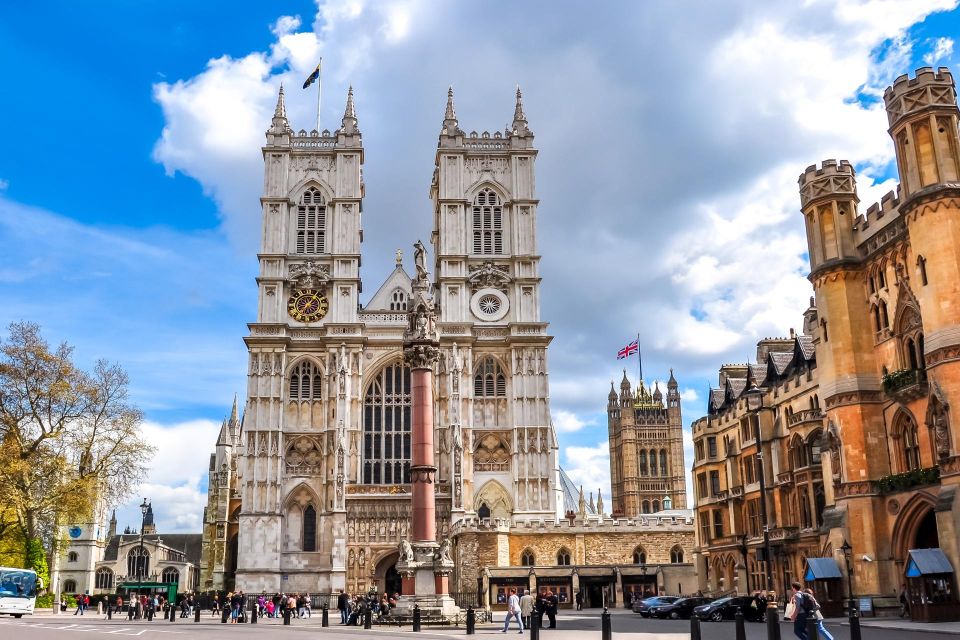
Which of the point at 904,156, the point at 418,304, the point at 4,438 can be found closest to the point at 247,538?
the point at 4,438

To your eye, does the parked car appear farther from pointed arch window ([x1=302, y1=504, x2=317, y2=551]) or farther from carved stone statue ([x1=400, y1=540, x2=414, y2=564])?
pointed arch window ([x1=302, y1=504, x2=317, y2=551])

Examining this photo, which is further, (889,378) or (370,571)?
(370,571)

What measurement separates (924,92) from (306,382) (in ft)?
145

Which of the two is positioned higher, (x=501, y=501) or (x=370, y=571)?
(x=501, y=501)

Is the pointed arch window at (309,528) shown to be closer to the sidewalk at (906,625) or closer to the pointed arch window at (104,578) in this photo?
the sidewalk at (906,625)

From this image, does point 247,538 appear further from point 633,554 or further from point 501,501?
point 633,554

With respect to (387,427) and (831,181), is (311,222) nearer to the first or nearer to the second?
(387,427)

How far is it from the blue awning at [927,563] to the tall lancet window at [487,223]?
4283cm

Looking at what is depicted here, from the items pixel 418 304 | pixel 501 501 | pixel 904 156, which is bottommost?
pixel 501 501

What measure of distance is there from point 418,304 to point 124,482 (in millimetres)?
19236

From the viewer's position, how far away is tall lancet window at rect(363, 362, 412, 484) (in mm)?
62312

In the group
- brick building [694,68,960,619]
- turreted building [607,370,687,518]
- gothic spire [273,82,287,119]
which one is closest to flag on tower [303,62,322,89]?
gothic spire [273,82,287,119]

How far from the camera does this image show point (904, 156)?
100.0 ft

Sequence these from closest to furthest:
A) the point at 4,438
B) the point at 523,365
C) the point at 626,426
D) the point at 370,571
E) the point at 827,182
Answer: the point at 827,182
the point at 4,438
the point at 370,571
the point at 523,365
the point at 626,426
